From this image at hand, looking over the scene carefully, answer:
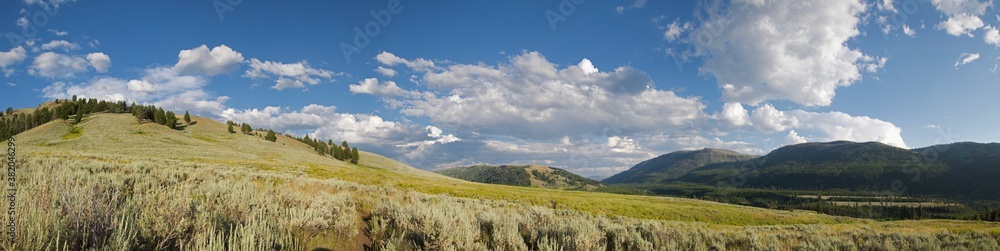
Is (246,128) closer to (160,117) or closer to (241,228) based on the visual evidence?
(160,117)

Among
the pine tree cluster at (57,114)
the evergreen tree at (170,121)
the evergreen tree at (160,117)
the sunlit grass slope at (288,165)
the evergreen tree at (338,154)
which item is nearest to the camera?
the sunlit grass slope at (288,165)

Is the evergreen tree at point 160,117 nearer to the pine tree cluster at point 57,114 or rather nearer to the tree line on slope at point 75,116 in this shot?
the tree line on slope at point 75,116

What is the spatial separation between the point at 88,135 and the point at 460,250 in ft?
384

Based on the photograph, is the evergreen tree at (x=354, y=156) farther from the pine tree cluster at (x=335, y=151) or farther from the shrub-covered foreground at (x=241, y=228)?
the shrub-covered foreground at (x=241, y=228)

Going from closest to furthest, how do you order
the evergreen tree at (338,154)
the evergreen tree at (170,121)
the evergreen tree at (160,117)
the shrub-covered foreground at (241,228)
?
1. the shrub-covered foreground at (241,228)
2. the evergreen tree at (160,117)
3. the evergreen tree at (170,121)
4. the evergreen tree at (338,154)

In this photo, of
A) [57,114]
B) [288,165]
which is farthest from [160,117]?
[288,165]

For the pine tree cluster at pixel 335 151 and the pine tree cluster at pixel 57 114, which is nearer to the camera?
the pine tree cluster at pixel 57 114

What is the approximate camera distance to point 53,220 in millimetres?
4570

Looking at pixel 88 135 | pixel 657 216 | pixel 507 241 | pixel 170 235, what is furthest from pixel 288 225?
pixel 88 135

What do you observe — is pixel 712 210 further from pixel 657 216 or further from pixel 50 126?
pixel 50 126

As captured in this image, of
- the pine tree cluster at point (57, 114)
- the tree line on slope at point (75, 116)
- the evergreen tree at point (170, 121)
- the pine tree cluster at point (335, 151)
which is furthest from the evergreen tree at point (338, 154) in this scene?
the pine tree cluster at point (57, 114)

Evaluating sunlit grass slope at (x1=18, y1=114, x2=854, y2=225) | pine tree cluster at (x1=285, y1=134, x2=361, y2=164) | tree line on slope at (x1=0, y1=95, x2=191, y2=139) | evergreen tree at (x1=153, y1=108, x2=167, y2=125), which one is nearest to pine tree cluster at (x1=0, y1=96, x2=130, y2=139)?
tree line on slope at (x1=0, y1=95, x2=191, y2=139)

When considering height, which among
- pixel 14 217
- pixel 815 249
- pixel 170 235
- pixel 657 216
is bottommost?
pixel 657 216

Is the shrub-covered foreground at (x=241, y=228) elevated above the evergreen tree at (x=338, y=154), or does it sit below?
below
